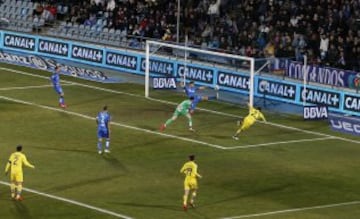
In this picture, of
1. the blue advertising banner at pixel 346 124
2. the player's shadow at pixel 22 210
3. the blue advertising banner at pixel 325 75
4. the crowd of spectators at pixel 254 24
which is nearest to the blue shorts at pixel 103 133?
the player's shadow at pixel 22 210

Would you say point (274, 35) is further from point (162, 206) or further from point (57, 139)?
point (162, 206)

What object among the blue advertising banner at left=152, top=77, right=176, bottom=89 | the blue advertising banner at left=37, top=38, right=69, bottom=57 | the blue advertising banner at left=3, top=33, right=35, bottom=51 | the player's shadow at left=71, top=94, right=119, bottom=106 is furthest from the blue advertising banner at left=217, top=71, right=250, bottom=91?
the blue advertising banner at left=3, top=33, right=35, bottom=51

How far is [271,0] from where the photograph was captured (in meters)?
64.7

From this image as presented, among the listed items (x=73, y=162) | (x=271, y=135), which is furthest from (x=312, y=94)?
(x=73, y=162)

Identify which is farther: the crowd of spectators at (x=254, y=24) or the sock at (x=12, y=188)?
the crowd of spectators at (x=254, y=24)

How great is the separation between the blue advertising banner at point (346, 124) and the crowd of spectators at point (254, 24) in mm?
6642

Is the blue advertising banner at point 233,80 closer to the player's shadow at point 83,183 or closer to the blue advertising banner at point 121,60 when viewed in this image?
the blue advertising banner at point 121,60

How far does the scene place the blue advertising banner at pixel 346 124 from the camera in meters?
50.4

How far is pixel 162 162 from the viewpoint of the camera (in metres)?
44.6

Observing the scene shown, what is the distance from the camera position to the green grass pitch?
1481 inches

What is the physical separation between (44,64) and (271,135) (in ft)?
72.2

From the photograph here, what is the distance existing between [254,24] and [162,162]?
68.1 ft

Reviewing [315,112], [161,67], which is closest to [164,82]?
[161,67]

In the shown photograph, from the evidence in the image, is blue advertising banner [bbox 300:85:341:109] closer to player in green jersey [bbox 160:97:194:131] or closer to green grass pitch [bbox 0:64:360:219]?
green grass pitch [bbox 0:64:360:219]
